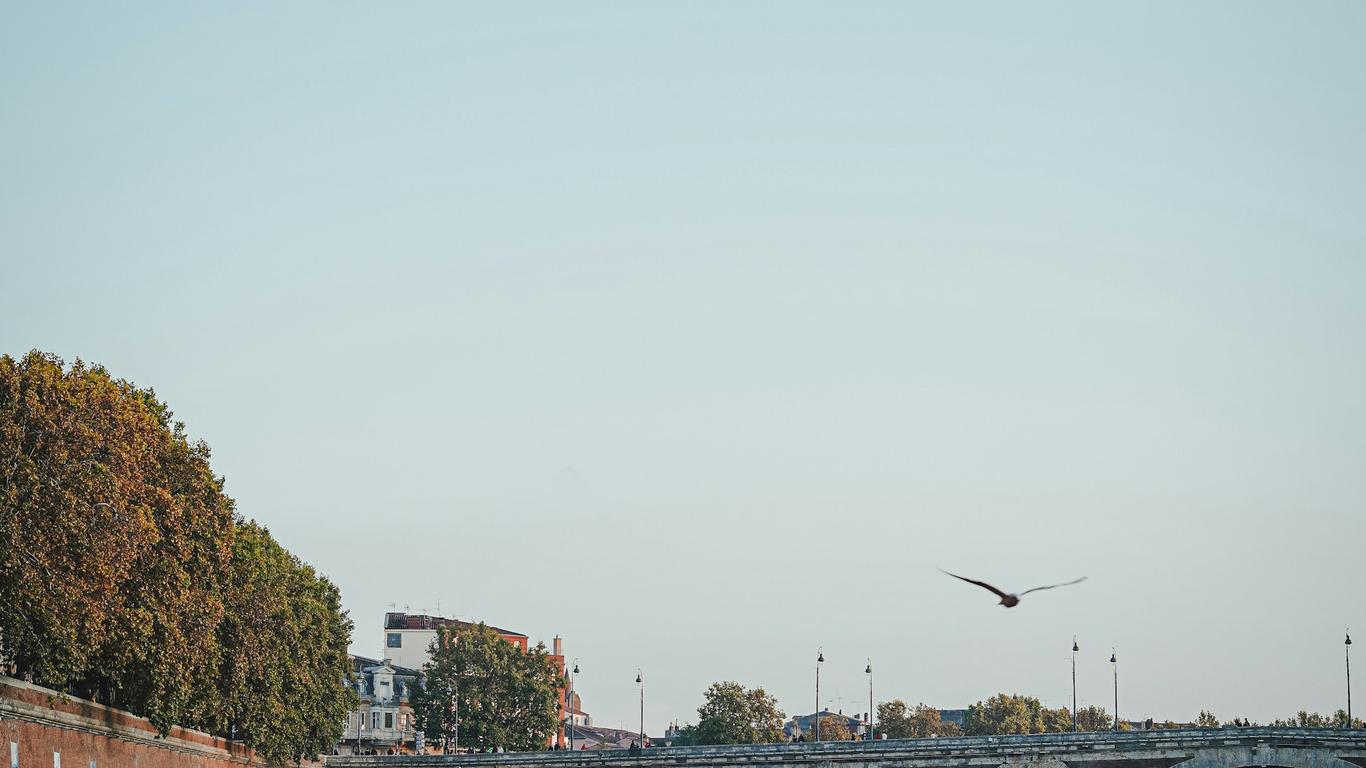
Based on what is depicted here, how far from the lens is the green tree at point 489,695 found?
15400cm

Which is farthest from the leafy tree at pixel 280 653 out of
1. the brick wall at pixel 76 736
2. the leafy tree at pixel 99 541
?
the leafy tree at pixel 99 541

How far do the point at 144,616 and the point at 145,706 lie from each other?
8.59m

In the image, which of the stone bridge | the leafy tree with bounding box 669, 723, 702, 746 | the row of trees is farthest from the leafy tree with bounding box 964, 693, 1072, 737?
the row of trees

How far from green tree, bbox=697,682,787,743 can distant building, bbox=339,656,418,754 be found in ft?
89.7

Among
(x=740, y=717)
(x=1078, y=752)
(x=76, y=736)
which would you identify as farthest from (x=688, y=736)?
(x=76, y=736)

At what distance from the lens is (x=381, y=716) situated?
17775cm

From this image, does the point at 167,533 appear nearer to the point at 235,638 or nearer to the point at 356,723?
the point at 235,638

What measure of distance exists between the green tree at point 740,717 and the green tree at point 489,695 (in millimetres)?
16541

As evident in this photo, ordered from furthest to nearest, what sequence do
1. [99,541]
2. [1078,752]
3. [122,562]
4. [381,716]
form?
1. [381,716]
2. [1078,752]
3. [122,562]
4. [99,541]

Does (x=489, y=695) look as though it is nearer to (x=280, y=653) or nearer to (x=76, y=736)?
(x=280, y=653)

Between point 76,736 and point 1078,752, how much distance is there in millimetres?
60279

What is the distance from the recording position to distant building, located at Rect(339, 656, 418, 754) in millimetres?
173000

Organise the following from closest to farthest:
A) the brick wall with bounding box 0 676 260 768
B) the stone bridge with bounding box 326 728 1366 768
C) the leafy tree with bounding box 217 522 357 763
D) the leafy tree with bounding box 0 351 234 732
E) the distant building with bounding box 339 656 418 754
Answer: the leafy tree with bounding box 0 351 234 732 → the brick wall with bounding box 0 676 260 768 → the leafy tree with bounding box 217 522 357 763 → the stone bridge with bounding box 326 728 1366 768 → the distant building with bounding box 339 656 418 754

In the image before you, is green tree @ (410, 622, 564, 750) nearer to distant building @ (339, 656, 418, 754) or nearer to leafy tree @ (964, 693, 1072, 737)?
distant building @ (339, 656, 418, 754)
